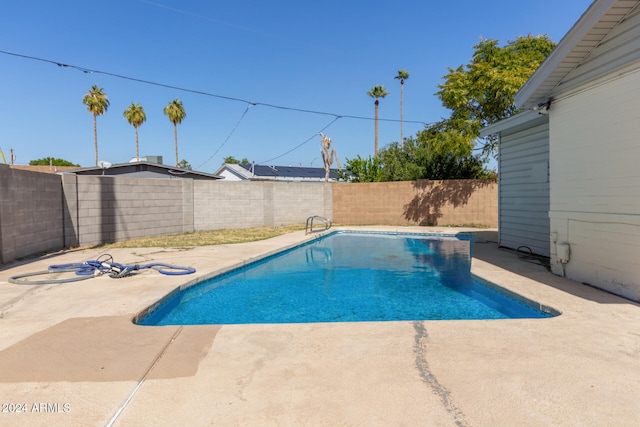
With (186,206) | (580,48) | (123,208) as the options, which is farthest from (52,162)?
(580,48)

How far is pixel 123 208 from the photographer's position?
1068 centimetres

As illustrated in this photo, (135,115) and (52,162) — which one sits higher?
(135,115)

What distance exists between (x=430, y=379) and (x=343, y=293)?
3684 mm

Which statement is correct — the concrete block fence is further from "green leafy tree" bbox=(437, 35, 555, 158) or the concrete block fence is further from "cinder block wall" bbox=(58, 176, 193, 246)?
"green leafy tree" bbox=(437, 35, 555, 158)

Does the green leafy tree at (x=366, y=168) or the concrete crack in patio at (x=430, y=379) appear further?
the green leafy tree at (x=366, y=168)

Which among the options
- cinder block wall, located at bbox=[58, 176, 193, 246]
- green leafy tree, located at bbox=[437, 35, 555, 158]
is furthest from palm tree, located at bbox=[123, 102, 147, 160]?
green leafy tree, located at bbox=[437, 35, 555, 158]

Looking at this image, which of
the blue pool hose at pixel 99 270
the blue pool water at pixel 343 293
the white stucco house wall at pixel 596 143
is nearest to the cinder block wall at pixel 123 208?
the blue pool hose at pixel 99 270

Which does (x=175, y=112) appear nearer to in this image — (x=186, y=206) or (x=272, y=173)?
(x=272, y=173)

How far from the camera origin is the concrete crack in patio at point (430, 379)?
2.08 metres

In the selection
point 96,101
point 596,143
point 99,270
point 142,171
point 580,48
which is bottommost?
point 99,270

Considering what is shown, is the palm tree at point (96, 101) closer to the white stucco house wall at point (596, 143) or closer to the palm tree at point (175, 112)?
the palm tree at point (175, 112)

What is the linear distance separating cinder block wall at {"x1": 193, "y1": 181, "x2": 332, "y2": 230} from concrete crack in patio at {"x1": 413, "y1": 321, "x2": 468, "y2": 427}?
1160 centimetres

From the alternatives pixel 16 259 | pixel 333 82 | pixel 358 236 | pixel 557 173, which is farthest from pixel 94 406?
pixel 333 82

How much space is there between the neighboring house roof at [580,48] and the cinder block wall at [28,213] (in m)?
10.1
